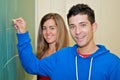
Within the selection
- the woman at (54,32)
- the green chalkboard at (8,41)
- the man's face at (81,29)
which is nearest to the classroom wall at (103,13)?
A: the woman at (54,32)

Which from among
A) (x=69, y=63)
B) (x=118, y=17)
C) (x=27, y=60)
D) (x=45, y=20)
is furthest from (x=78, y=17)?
(x=118, y=17)

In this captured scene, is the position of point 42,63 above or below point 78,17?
below

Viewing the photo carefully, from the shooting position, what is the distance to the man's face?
4.23ft

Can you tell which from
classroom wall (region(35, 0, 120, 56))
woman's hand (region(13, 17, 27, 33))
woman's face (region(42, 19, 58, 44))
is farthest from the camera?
classroom wall (region(35, 0, 120, 56))

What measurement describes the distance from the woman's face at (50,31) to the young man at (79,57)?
14.6 inches

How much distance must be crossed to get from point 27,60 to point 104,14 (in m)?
1.38

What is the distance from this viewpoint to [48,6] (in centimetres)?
244

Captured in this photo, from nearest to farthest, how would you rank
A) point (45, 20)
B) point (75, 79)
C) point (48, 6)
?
point (75, 79), point (45, 20), point (48, 6)

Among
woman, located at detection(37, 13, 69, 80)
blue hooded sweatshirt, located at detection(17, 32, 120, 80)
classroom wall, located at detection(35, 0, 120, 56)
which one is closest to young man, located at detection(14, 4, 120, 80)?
blue hooded sweatshirt, located at detection(17, 32, 120, 80)

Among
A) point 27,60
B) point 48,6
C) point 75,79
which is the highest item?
point 48,6

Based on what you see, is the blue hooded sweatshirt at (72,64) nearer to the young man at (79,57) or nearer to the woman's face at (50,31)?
the young man at (79,57)

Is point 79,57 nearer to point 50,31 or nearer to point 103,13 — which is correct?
point 50,31

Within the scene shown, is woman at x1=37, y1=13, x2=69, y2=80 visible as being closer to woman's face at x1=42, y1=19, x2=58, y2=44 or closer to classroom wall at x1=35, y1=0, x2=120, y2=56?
woman's face at x1=42, y1=19, x2=58, y2=44

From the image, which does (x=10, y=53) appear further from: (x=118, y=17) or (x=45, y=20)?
(x=118, y=17)
